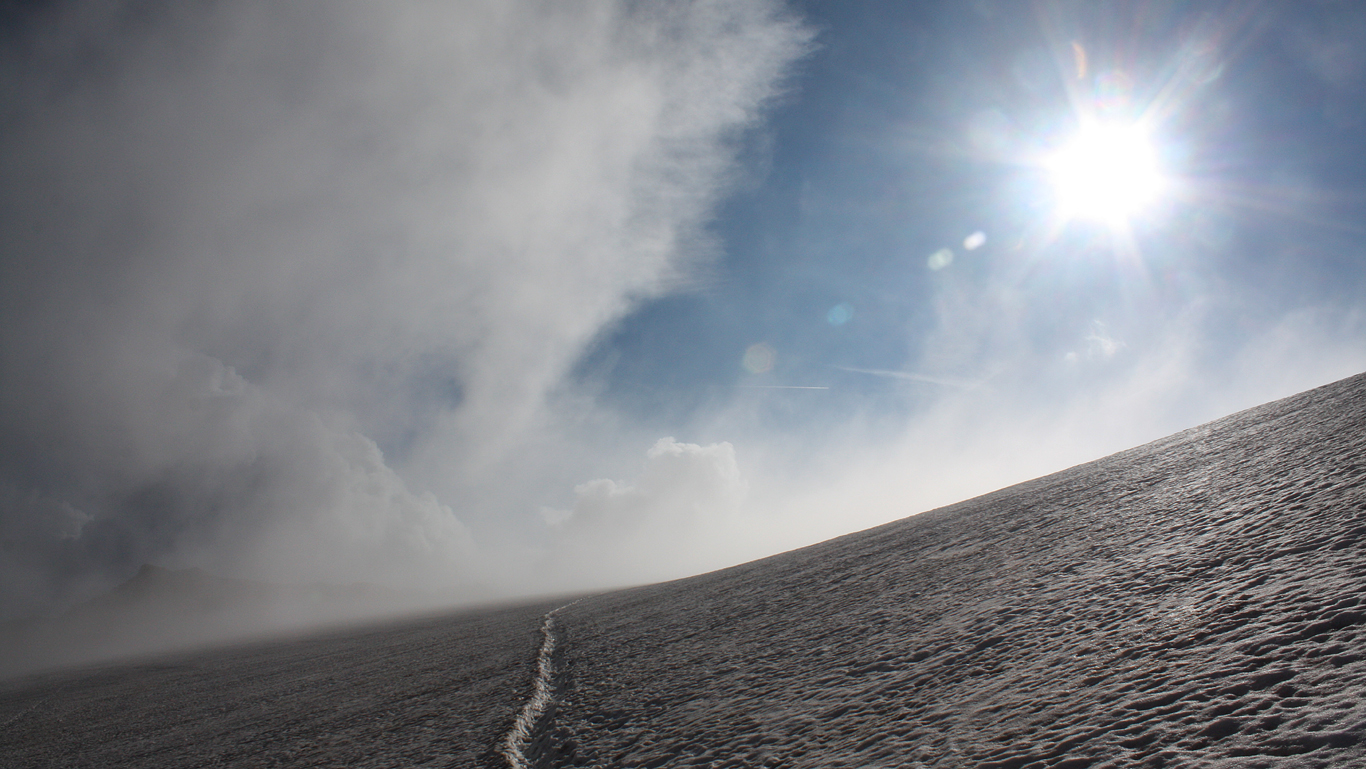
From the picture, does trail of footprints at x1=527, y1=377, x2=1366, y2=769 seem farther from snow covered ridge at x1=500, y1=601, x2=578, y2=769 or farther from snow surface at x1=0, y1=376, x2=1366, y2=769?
snow covered ridge at x1=500, y1=601, x2=578, y2=769

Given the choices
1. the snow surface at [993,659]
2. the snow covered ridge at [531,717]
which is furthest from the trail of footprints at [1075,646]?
the snow covered ridge at [531,717]

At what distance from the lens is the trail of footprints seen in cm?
152

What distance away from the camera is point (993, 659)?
8.14ft

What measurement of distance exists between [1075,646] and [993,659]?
0.33 m

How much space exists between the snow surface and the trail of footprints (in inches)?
0.5

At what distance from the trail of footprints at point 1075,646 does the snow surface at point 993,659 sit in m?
0.01

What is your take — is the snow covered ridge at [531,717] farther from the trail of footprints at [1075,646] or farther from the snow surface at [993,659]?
the trail of footprints at [1075,646]

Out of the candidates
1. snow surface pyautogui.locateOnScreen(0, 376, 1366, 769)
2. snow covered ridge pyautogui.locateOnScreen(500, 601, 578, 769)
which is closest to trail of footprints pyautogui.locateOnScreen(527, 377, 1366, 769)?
snow surface pyautogui.locateOnScreen(0, 376, 1366, 769)

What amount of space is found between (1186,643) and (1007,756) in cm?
87

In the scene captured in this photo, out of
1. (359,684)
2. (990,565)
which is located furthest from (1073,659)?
(359,684)

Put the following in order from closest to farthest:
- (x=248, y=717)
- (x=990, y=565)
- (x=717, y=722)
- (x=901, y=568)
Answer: (x=717, y=722) → (x=990, y=565) → (x=901, y=568) → (x=248, y=717)

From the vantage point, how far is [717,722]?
2.85 metres

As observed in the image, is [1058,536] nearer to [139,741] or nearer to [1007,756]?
[1007,756]

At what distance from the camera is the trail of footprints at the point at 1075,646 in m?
1.52
